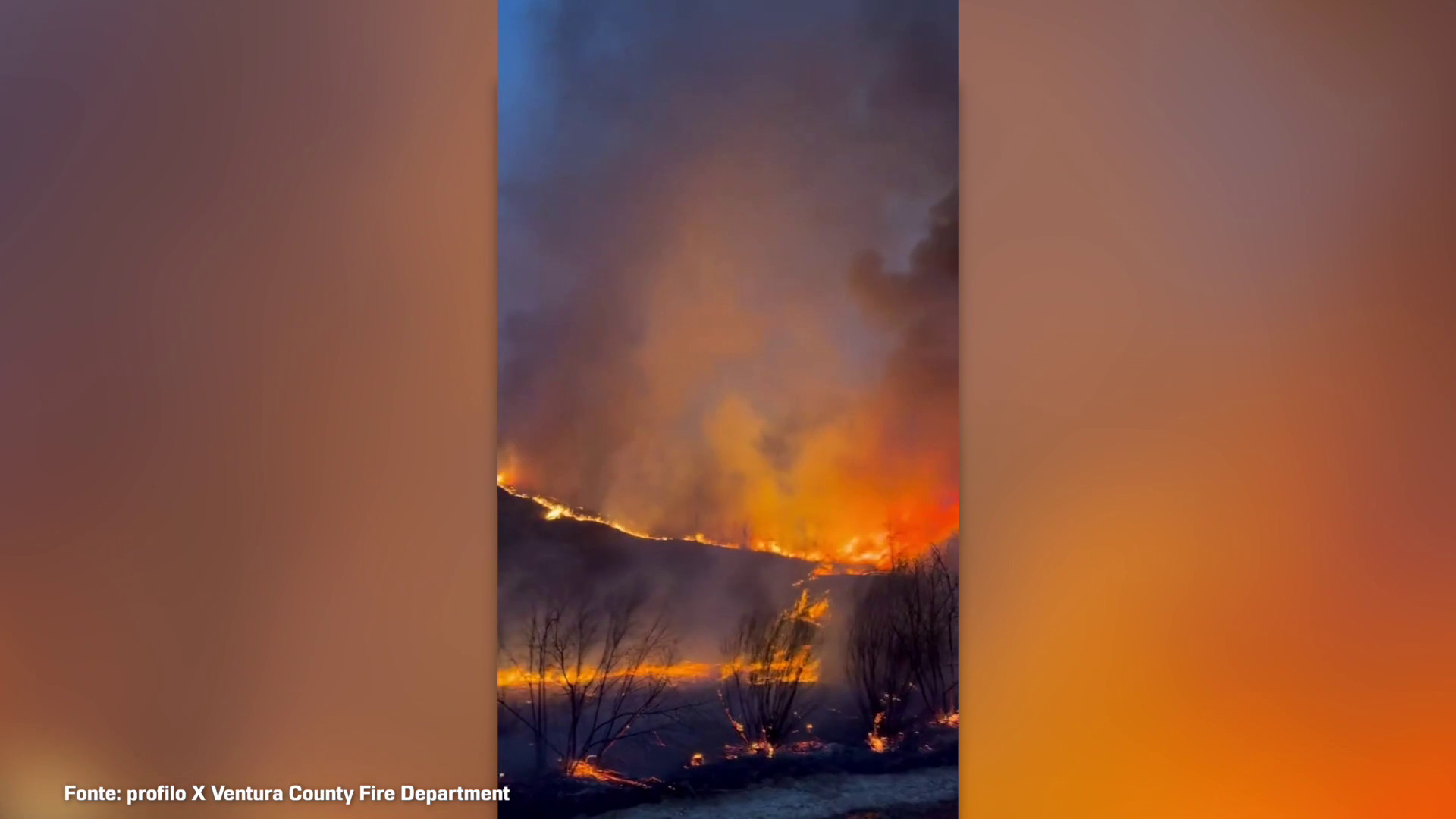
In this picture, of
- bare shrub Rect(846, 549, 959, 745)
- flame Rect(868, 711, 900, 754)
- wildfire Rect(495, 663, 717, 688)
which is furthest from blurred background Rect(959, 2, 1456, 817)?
wildfire Rect(495, 663, 717, 688)

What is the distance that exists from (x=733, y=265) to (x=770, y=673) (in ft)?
2.95

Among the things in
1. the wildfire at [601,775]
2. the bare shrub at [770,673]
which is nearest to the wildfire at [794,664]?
the bare shrub at [770,673]

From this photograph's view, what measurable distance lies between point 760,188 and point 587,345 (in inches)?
20.3

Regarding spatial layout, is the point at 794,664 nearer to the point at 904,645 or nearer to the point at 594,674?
the point at 904,645

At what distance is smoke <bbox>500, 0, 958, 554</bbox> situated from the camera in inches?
64.7

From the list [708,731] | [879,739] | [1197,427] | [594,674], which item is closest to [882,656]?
[879,739]

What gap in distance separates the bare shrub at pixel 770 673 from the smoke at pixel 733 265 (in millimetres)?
177

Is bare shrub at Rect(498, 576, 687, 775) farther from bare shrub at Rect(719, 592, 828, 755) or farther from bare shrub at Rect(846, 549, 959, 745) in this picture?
bare shrub at Rect(846, 549, 959, 745)

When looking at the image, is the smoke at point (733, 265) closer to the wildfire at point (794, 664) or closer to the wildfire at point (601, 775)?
the wildfire at point (794, 664)

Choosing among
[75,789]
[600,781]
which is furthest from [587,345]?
[75,789]

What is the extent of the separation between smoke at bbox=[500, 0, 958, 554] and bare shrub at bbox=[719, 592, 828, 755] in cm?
18

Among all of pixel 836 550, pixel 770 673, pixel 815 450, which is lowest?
pixel 770 673

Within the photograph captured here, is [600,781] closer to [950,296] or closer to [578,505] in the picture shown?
[578,505]

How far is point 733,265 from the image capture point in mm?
1674
